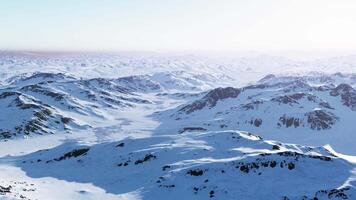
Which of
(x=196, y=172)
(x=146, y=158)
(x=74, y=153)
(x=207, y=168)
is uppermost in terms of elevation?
(x=207, y=168)

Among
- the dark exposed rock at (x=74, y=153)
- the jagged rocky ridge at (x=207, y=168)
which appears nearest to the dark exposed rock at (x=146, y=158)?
the jagged rocky ridge at (x=207, y=168)

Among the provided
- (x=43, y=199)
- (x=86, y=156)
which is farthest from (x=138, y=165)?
(x=43, y=199)

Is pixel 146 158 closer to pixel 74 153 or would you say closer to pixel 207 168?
pixel 207 168

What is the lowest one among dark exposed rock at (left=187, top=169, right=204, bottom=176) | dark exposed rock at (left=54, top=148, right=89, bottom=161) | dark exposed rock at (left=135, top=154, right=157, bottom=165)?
dark exposed rock at (left=54, top=148, right=89, bottom=161)

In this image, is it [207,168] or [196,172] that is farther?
[207,168]

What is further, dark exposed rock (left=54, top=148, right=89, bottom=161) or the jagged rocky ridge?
dark exposed rock (left=54, top=148, right=89, bottom=161)

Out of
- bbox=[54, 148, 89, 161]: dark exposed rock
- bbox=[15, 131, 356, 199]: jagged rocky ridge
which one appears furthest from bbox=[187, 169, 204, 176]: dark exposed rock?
bbox=[54, 148, 89, 161]: dark exposed rock

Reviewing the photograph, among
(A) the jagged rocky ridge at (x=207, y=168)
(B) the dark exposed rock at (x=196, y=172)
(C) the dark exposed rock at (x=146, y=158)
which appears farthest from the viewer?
(C) the dark exposed rock at (x=146, y=158)

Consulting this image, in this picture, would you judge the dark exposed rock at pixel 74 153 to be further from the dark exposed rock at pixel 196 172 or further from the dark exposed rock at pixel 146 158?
the dark exposed rock at pixel 196 172

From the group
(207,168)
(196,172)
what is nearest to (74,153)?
(196,172)

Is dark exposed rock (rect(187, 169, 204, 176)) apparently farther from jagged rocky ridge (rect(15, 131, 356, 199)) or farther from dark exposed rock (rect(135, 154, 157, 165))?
dark exposed rock (rect(135, 154, 157, 165))

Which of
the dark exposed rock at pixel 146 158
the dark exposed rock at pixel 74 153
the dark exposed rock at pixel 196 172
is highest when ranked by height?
the dark exposed rock at pixel 196 172
